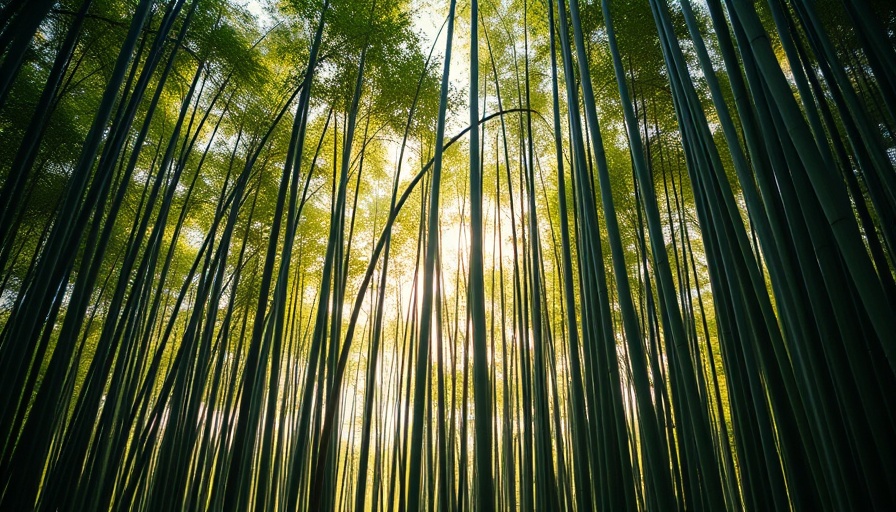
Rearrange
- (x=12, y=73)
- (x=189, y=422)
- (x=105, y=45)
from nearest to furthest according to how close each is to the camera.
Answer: (x=12, y=73)
(x=189, y=422)
(x=105, y=45)

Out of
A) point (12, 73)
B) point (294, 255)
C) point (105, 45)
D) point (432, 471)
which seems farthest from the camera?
point (294, 255)

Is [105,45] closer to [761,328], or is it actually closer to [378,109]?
[378,109]

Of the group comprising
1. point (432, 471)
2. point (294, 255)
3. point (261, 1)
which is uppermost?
point (261, 1)

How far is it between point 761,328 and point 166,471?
2.84 m

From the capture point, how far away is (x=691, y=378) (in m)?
0.95

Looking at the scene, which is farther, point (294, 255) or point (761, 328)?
point (294, 255)

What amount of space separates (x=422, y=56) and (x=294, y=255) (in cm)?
262

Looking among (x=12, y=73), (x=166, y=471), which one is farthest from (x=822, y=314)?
(x=166, y=471)

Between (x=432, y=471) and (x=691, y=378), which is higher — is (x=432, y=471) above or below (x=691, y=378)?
below

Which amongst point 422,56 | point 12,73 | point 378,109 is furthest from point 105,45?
point 12,73

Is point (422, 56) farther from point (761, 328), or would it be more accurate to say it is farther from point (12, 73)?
point (761, 328)

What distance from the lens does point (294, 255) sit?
4844mm

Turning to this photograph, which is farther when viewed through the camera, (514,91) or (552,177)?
(552,177)

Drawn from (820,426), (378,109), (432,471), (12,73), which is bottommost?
(432,471)
